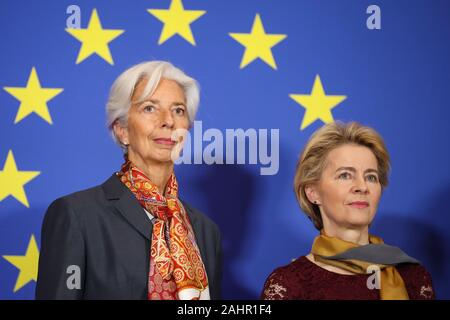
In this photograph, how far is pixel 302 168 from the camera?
2.34m

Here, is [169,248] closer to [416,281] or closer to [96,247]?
[96,247]

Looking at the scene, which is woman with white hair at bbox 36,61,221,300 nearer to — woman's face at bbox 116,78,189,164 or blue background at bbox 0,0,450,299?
woman's face at bbox 116,78,189,164

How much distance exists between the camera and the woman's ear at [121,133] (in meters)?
2.21

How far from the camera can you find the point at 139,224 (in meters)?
2.07

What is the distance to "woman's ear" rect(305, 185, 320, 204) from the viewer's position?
2.31 m

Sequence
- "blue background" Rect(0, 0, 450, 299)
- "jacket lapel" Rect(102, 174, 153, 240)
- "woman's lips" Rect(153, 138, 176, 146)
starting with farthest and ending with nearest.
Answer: "blue background" Rect(0, 0, 450, 299) < "woman's lips" Rect(153, 138, 176, 146) < "jacket lapel" Rect(102, 174, 153, 240)

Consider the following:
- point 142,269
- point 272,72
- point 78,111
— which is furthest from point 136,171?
point 272,72

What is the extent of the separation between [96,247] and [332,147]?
0.80 meters

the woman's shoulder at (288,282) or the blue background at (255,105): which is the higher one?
the blue background at (255,105)

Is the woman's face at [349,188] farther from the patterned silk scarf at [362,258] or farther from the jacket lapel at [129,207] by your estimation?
the jacket lapel at [129,207]

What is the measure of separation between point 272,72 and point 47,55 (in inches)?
34.5

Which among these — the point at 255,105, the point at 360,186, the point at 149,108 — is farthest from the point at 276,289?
the point at 255,105

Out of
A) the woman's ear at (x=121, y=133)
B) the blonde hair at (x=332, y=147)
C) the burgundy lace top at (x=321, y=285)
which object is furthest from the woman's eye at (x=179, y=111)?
the burgundy lace top at (x=321, y=285)

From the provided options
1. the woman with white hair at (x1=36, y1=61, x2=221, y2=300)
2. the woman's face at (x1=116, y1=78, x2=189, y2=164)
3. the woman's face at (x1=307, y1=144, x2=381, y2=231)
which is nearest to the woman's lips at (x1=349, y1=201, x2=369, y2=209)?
the woman's face at (x1=307, y1=144, x2=381, y2=231)
